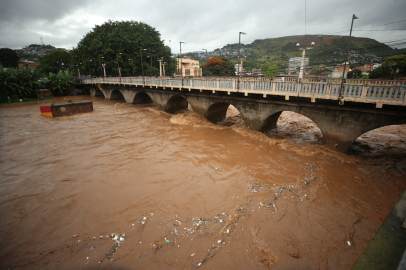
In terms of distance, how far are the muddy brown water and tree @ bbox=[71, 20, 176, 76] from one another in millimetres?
28588

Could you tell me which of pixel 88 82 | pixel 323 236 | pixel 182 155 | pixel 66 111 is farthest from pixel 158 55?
pixel 323 236

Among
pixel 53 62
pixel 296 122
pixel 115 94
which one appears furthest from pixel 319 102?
pixel 53 62

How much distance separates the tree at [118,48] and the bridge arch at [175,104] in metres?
19.7

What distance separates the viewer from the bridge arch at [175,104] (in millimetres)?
21839

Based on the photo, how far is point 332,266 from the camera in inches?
191

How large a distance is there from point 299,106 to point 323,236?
7.60 meters

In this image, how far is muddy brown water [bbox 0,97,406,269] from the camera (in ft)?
16.9

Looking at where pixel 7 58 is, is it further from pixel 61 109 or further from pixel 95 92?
pixel 61 109

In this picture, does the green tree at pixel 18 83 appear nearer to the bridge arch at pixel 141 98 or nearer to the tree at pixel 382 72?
the bridge arch at pixel 141 98

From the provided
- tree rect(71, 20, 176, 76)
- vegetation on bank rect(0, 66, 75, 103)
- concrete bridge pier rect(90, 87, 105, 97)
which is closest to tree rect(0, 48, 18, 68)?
tree rect(71, 20, 176, 76)

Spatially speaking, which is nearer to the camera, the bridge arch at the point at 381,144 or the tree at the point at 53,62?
the bridge arch at the point at 381,144

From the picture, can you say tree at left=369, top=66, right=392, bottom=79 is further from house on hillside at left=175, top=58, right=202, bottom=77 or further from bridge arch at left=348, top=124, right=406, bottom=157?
house on hillside at left=175, top=58, right=202, bottom=77

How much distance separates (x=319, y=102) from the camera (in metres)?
10.5

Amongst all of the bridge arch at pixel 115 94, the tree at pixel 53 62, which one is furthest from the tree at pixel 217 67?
the tree at pixel 53 62
